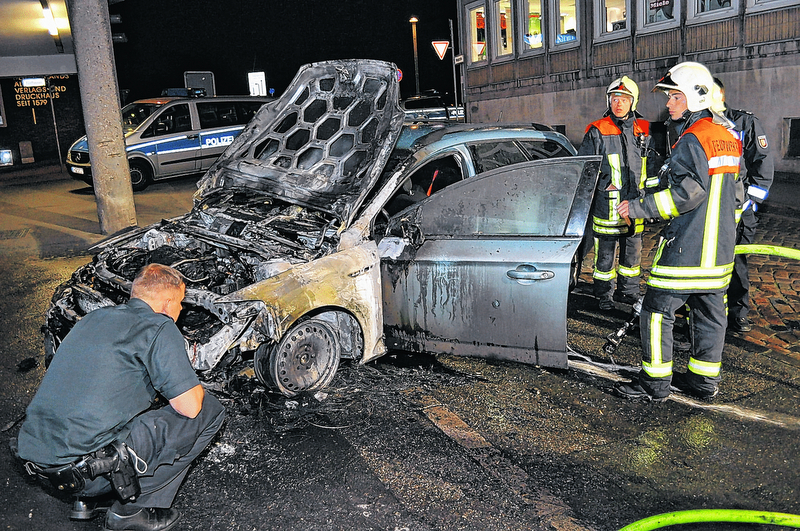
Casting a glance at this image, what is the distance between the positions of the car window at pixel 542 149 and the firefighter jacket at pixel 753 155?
152 cm

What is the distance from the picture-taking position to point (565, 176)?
14.3 ft

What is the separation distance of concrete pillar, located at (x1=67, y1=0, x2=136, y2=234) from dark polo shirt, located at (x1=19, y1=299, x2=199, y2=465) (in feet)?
23.0

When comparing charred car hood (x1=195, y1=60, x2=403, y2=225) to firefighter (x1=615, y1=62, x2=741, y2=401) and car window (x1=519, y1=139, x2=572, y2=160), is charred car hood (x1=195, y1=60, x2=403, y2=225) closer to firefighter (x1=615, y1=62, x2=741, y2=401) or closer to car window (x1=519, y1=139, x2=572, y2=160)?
car window (x1=519, y1=139, x2=572, y2=160)

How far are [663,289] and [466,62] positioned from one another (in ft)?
55.1

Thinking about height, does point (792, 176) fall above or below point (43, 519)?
above

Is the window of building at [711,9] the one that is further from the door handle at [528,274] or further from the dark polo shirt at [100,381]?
the dark polo shirt at [100,381]

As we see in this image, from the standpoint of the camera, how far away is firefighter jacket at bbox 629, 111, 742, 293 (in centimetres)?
384

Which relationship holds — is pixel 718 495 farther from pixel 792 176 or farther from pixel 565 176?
pixel 792 176

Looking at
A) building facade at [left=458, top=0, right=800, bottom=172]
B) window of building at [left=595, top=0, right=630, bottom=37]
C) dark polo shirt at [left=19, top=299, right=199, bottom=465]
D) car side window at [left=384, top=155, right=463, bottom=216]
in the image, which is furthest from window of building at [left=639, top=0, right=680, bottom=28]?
dark polo shirt at [left=19, top=299, right=199, bottom=465]

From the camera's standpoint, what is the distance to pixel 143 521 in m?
3.01

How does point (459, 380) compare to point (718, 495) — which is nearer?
point (718, 495)

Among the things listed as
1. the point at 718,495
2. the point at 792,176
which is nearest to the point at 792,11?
the point at 792,176

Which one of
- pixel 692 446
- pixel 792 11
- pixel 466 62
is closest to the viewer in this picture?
pixel 692 446

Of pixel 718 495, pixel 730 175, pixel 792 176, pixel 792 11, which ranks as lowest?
pixel 718 495
